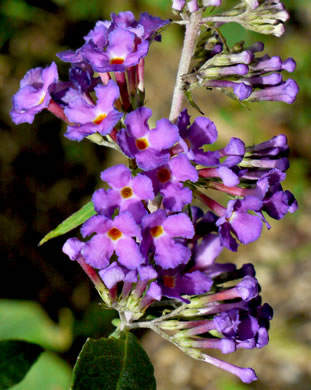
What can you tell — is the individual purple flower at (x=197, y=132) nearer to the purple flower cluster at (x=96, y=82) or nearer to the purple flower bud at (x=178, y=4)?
the purple flower cluster at (x=96, y=82)

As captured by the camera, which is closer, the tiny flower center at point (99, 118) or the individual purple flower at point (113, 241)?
the individual purple flower at point (113, 241)

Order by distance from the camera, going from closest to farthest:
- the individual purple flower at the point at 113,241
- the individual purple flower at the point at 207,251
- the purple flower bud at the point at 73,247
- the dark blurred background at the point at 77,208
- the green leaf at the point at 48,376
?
the individual purple flower at the point at 113,241, the purple flower bud at the point at 73,247, the individual purple flower at the point at 207,251, the green leaf at the point at 48,376, the dark blurred background at the point at 77,208

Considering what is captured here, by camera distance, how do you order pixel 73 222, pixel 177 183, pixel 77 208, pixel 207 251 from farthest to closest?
pixel 77 208
pixel 207 251
pixel 73 222
pixel 177 183

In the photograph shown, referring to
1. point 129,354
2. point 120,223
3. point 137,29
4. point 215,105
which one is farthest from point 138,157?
point 215,105

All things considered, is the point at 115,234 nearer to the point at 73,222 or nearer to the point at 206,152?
the point at 73,222

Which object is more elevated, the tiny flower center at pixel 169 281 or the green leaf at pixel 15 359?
the tiny flower center at pixel 169 281

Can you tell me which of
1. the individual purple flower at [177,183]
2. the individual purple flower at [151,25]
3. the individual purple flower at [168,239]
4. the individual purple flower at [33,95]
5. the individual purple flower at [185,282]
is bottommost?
the individual purple flower at [185,282]

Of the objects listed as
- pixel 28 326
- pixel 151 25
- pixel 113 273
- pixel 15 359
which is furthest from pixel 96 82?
pixel 28 326

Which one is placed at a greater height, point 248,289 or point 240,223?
point 240,223

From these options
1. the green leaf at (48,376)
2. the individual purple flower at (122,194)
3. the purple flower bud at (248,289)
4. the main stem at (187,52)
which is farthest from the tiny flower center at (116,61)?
the green leaf at (48,376)
